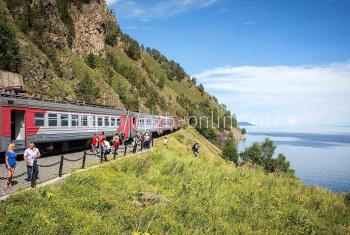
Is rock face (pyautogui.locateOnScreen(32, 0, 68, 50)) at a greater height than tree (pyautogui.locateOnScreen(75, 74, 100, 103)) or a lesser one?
greater

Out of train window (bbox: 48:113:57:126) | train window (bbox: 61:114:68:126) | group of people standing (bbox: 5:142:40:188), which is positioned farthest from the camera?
train window (bbox: 61:114:68:126)

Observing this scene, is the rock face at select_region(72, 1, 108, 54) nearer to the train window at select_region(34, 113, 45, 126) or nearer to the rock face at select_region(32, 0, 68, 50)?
the rock face at select_region(32, 0, 68, 50)

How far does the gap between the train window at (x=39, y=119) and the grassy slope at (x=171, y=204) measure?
562 centimetres

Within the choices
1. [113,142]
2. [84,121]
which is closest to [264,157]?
[84,121]

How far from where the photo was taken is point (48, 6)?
69.1m

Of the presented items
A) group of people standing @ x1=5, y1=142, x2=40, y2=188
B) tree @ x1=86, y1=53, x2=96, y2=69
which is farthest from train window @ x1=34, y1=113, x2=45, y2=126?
tree @ x1=86, y1=53, x2=96, y2=69

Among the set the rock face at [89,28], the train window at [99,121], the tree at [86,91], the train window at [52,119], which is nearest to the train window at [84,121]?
the train window at [99,121]

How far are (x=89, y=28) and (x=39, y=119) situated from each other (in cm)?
7667

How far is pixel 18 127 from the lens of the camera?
20750 millimetres

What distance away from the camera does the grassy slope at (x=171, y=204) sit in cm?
1205

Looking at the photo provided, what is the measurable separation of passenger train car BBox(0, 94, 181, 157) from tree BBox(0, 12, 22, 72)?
743 inches

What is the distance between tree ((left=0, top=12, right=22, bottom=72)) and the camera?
147 feet

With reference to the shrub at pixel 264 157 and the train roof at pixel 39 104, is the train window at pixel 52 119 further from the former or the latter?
the shrub at pixel 264 157

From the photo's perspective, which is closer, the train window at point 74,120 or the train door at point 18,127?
the train door at point 18,127
